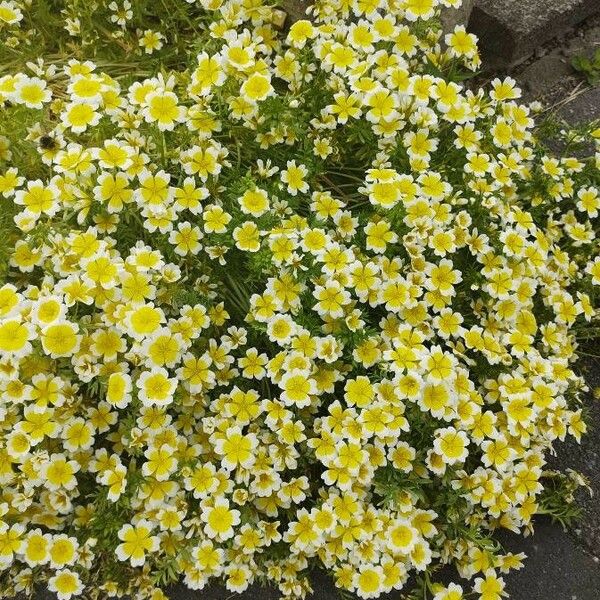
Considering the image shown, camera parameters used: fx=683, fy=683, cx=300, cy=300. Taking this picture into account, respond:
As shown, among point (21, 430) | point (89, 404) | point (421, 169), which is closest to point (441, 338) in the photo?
point (421, 169)

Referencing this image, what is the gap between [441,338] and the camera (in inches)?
93.4

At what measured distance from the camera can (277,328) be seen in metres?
2.13

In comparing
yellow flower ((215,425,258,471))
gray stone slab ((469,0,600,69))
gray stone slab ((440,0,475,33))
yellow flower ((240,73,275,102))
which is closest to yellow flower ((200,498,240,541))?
yellow flower ((215,425,258,471))

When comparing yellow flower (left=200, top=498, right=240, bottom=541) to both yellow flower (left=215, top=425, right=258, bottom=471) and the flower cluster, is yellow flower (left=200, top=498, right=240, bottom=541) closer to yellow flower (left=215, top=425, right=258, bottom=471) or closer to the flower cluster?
the flower cluster

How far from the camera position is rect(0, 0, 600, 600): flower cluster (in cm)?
202

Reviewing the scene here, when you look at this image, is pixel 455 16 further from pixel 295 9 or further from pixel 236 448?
pixel 236 448

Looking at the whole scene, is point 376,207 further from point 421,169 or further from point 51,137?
point 51,137

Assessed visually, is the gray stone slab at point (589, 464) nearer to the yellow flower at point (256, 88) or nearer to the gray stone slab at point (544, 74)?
the gray stone slab at point (544, 74)

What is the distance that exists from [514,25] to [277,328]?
2.04 metres

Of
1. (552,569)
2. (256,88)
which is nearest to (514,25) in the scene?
(256,88)

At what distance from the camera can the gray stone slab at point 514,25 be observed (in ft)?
10.5

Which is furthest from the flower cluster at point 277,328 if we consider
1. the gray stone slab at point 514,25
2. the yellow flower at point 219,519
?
the gray stone slab at point 514,25

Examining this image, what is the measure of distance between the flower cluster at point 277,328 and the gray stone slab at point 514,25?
2.58 feet

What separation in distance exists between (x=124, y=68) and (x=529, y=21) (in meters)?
1.89
